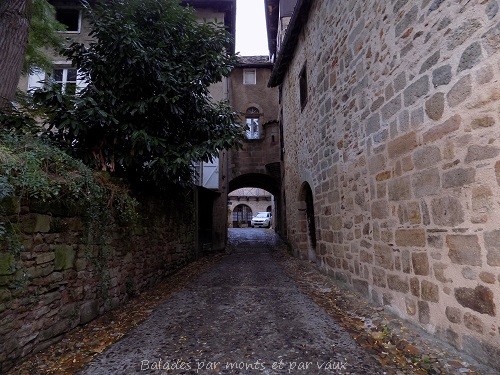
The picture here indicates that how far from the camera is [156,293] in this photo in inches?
189

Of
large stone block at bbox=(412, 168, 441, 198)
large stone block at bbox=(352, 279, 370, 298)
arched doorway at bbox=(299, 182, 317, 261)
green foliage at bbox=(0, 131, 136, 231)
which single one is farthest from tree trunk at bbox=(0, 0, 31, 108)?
arched doorway at bbox=(299, 182, 317, 261)

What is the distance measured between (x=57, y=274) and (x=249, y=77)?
13077 mm

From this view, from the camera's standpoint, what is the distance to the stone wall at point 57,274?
240 centimetres

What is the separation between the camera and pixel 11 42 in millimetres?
4219

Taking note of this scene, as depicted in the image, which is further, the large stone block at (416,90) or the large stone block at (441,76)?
the large stone block at (416,90)

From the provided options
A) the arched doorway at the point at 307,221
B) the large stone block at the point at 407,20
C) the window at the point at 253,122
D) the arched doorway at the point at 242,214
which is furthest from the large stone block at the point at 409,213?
the arched doorway at the point at 242,214

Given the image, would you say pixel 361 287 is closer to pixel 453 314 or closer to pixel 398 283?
pixel 398 283

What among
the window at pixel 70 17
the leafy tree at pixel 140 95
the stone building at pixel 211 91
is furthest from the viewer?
the window at pixel 70 17

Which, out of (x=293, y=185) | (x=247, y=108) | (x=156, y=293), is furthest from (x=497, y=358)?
(x=247, y=108)

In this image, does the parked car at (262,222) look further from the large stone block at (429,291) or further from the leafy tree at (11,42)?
the large stone block at (429,291)

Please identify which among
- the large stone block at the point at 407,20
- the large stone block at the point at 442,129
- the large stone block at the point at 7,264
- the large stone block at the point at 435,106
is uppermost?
the large stone block at the point at 407,20

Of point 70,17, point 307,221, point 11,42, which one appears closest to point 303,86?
point 307,221

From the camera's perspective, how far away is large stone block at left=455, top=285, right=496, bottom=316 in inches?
81.7

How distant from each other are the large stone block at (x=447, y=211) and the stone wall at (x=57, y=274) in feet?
11.9
